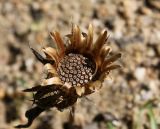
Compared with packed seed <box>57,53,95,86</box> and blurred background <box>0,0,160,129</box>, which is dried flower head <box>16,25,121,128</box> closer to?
packed seed <box>57,53,95,86</box>

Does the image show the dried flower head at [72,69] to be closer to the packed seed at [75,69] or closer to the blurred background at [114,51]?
the packed seed at [75,69]

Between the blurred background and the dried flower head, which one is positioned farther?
the blurred background

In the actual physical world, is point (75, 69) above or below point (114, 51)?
below

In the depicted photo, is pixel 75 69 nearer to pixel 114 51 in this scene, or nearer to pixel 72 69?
pixel 72 69

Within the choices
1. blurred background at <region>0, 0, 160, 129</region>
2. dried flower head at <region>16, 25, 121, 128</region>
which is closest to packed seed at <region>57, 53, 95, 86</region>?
dried flower head at <region>16, 25, 121, 128</region>

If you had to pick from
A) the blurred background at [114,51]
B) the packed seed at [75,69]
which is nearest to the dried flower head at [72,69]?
the packed seed at [75,69]

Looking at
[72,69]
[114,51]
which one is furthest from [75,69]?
[114,51]

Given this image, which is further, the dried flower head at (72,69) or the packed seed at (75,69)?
the packed seed at (75,69)
